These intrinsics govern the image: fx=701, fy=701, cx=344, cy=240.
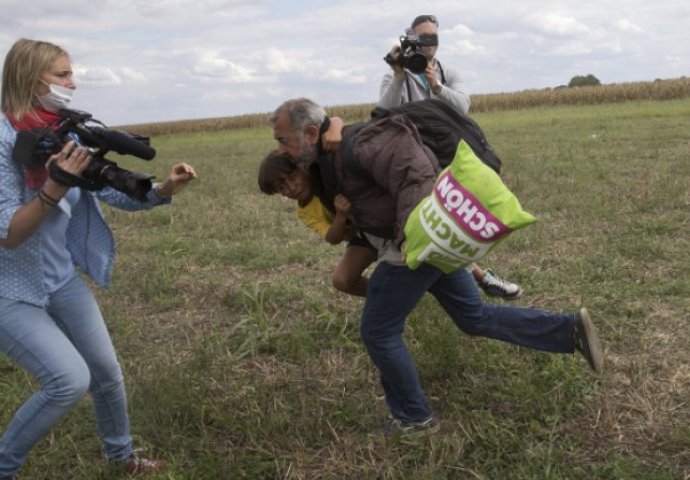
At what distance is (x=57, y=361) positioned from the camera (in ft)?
8.47

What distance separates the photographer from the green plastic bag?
248 cm

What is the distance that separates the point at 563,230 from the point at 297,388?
3.38 meters

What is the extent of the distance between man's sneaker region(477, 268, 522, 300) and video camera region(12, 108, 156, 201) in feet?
8.78

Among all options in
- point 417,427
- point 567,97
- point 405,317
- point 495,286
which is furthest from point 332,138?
point 567,97

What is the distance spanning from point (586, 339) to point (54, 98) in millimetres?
2368

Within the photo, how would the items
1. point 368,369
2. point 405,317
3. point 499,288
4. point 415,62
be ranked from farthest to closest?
1. point 499,288
2. point 415,62
3. point 368,369
4. point 405,317

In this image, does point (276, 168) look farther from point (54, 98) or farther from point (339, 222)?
point (54, 98)

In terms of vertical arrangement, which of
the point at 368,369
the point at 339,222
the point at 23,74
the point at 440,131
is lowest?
the point at 368,369

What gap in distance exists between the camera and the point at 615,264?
5.06 metres

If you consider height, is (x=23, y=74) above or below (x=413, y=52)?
below

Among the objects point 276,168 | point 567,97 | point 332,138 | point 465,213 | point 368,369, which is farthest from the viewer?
point 567,97

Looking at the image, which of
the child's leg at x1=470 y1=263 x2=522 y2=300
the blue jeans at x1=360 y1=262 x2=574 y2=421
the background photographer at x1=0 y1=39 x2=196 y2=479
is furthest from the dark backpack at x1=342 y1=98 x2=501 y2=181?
the child's leg at x1=470 y1=263 x2=522 y2=300

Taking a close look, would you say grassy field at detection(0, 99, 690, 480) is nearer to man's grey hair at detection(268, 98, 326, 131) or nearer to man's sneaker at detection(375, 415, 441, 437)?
man's sneaker at detection(375, 415, 441, 437)

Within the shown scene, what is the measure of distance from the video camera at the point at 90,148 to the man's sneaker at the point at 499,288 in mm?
Result: 2678
